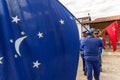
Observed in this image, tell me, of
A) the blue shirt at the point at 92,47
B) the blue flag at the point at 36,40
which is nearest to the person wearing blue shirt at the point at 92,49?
the blue shirt at the point at 92,47

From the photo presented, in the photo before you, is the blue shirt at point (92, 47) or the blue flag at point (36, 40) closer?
the blue flag at point (36, 40)

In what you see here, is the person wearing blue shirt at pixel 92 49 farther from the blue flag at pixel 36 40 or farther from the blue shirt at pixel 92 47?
the blue flag at pixel 36 40

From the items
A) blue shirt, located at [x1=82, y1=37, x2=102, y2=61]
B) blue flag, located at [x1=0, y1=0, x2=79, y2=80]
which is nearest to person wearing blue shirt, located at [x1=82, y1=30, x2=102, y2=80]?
blue shirt, located at [x1=82, y1=37, x2=102, y2=61]

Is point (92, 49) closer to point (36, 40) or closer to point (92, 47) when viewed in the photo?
point (92, 47)

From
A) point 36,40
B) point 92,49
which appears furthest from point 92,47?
point 36,40

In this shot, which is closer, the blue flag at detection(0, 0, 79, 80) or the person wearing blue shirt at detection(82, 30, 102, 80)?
the blue flag at detection(0, 0, 79, 80)

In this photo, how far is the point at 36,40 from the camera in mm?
1924

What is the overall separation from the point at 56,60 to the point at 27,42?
243 millimetres

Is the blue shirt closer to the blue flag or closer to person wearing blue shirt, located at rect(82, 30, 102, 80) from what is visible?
person wearing blue shirt, located at rect(82, 30, 102, 80)

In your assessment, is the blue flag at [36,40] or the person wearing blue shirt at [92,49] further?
the person wearing blue shirt at [92,49]

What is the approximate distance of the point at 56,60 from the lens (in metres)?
2.02

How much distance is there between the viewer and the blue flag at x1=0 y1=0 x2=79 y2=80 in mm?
1873

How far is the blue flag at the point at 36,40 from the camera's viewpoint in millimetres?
1873

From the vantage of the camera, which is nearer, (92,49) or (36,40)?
(36,40)
